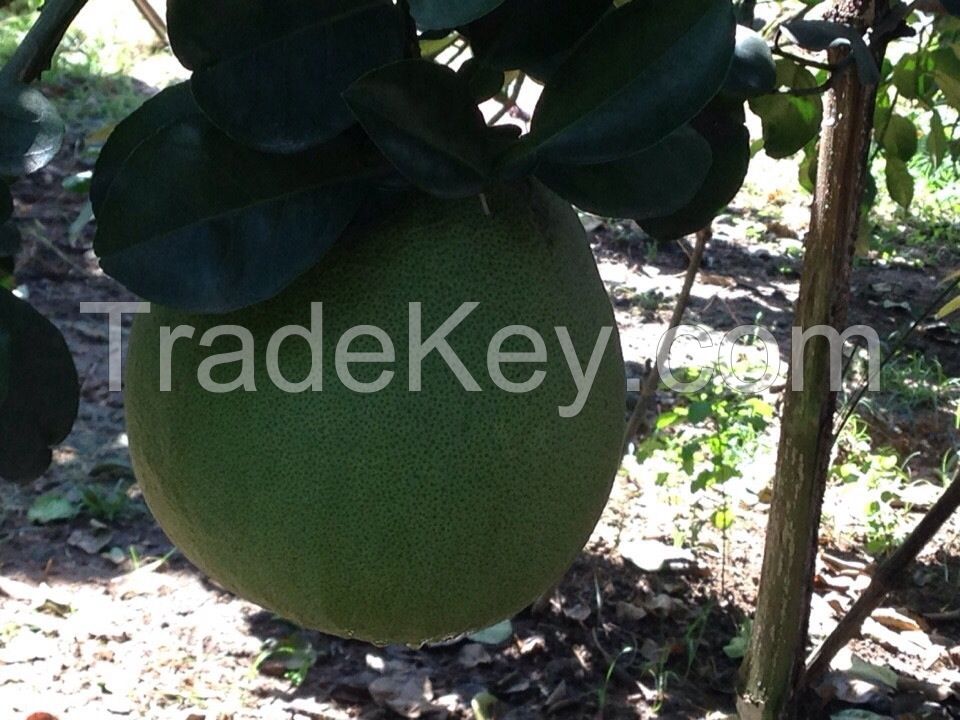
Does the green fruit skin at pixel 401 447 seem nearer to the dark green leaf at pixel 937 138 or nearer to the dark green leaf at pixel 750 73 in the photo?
the dark green leaf at pixel 750 73

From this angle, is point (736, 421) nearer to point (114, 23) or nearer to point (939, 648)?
point (939, 648)

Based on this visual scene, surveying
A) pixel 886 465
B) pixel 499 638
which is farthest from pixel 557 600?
pixel 886 465

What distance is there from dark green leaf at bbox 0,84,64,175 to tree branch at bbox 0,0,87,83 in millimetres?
10

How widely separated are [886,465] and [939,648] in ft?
1.59

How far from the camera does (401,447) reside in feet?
1.81

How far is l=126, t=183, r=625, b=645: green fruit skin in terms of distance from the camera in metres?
0.55

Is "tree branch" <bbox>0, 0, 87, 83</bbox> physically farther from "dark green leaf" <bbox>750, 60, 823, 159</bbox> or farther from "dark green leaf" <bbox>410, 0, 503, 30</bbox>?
"dark green leaf" <bbox>750, 60, 823, 159</bbox>

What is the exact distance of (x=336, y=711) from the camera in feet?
5.34

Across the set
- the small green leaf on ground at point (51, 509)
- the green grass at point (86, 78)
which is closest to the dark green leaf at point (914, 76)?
the small green leaf on ground at point (51, 509)

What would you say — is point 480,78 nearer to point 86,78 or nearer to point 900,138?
point 900,138

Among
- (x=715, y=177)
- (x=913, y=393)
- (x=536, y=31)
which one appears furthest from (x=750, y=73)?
(x=913, y=393)

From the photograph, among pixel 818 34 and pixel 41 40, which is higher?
pixel 818 34

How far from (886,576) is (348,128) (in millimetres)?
1087

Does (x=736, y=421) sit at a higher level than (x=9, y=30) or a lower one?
lower
